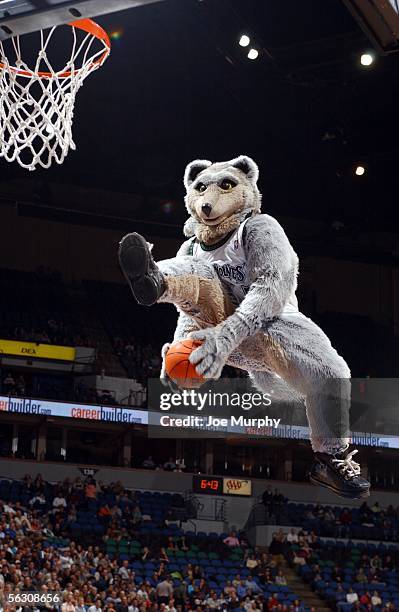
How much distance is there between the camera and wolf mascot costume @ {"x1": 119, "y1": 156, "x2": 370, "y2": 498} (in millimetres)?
3865

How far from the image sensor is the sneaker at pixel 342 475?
422cm

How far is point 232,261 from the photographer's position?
13.4ft

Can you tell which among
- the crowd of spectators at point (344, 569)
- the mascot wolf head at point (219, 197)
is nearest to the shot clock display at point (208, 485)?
the crowd of spectators at point (344, 569)

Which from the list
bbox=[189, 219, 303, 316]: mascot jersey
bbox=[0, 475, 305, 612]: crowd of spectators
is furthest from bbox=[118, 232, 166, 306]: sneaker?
bbox=[0, 475, 305, 612]: crowd of spectators

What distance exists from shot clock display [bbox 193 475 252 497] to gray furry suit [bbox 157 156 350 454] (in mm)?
15380

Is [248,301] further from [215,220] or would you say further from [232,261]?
[215,220]

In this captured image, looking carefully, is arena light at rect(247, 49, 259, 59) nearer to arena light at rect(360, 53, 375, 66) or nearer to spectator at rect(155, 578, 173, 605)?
arena light at rect(360, 53, 375, 66)

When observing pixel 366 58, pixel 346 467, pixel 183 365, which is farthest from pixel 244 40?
pixel 183 365

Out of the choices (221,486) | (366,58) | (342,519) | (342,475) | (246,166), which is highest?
(366,58)

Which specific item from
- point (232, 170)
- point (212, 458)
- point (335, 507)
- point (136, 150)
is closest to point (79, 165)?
point (136, 150)

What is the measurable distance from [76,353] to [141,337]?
1.96m

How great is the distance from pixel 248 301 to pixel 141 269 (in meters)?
0.46

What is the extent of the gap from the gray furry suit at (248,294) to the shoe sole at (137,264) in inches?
4.7

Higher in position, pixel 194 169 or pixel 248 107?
pixel 248 107
